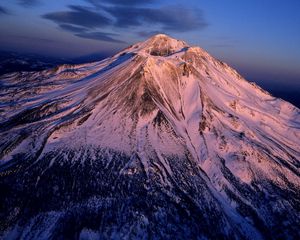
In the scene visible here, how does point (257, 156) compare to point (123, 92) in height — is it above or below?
below

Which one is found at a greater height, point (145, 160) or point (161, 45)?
point (161, 45)

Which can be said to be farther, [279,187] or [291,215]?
[279,187]

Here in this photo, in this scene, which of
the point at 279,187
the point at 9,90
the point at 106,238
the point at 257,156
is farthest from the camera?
the point at 9,90

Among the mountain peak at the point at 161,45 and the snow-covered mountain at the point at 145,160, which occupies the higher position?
the mountain peak at the point at 161,45

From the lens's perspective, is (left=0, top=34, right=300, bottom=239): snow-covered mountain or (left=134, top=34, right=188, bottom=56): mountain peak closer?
(left=0, top=34, right=300, bottom=239): snow-covered mountain

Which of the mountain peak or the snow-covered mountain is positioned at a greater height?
the mountain peak

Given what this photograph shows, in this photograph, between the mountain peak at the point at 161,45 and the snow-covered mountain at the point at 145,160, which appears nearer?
the snow-covered mountain at the point at 145,160

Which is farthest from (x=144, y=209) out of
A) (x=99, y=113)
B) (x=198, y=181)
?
(x=99, y=113)

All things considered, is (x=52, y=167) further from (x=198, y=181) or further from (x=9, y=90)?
(x=9, y=90)
